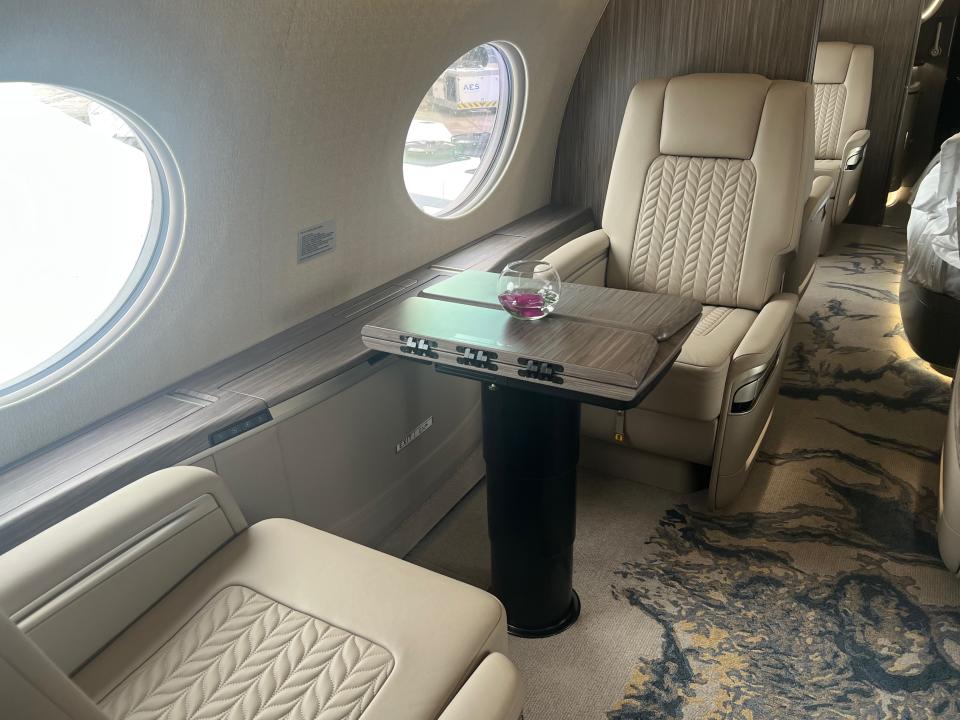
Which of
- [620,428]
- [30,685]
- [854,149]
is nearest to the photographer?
[30,685]

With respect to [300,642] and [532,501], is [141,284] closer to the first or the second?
[300,642]

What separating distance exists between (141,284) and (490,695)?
3.95ft

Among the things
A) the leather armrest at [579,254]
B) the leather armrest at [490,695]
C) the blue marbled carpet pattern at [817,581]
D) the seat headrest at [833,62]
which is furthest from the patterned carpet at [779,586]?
the seat headrest at [833,62]

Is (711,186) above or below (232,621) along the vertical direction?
above

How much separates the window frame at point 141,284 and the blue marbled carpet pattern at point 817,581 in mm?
1430

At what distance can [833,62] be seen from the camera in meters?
4.40

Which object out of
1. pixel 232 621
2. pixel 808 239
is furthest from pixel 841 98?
pixel 232 621

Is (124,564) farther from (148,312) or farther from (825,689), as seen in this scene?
(825,689)

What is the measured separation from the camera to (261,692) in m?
1.09

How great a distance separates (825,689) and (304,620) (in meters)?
1.25

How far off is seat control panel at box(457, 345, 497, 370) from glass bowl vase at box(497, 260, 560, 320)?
19 cm

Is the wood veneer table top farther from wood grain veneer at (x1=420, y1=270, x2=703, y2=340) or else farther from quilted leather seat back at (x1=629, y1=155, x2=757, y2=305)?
quilted leather seat back at (x1=629, y1=155, x2=757, y2=305)

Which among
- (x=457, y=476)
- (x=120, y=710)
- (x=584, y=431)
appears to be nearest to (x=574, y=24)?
(x=584, y=431)

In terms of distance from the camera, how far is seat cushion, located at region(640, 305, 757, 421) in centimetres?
208
